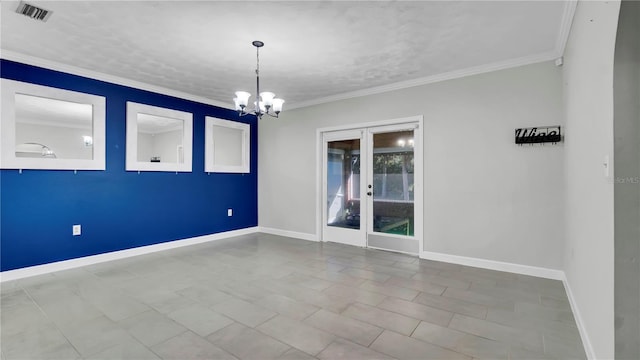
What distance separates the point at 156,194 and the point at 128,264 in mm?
1215

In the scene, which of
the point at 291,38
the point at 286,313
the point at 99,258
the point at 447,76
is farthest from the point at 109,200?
the point at 447,76

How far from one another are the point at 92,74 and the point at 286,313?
4.18 m

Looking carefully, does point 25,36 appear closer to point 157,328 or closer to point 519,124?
point 157,328

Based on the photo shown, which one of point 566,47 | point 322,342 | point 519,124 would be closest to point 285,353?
point 322,342

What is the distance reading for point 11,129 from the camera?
3.52 m

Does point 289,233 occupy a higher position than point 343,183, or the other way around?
point 343,183

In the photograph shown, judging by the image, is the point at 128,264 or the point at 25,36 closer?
the point at 25,36

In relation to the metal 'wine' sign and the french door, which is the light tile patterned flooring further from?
the metal 'wine' sign

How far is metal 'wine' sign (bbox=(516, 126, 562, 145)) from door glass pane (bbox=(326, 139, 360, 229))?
2.43 m

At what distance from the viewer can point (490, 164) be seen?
156 inches

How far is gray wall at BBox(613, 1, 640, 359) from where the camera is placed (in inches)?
56.0

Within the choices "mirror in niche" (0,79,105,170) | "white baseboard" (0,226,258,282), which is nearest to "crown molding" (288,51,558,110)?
"white baseboard" (0,226,258,282)

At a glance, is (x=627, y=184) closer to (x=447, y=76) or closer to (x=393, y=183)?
(x=447, y=76)

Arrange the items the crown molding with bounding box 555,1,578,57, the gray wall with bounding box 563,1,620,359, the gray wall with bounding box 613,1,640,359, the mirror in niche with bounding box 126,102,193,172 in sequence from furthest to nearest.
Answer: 1. the mirror in niche with bounding box 126,102,193,172
2. the crown molding with bounding box 555,1,578,57
3. the gray wall with bounding box 563,1,620,359
4. the gray wall with bounding box 613,1,640,359
